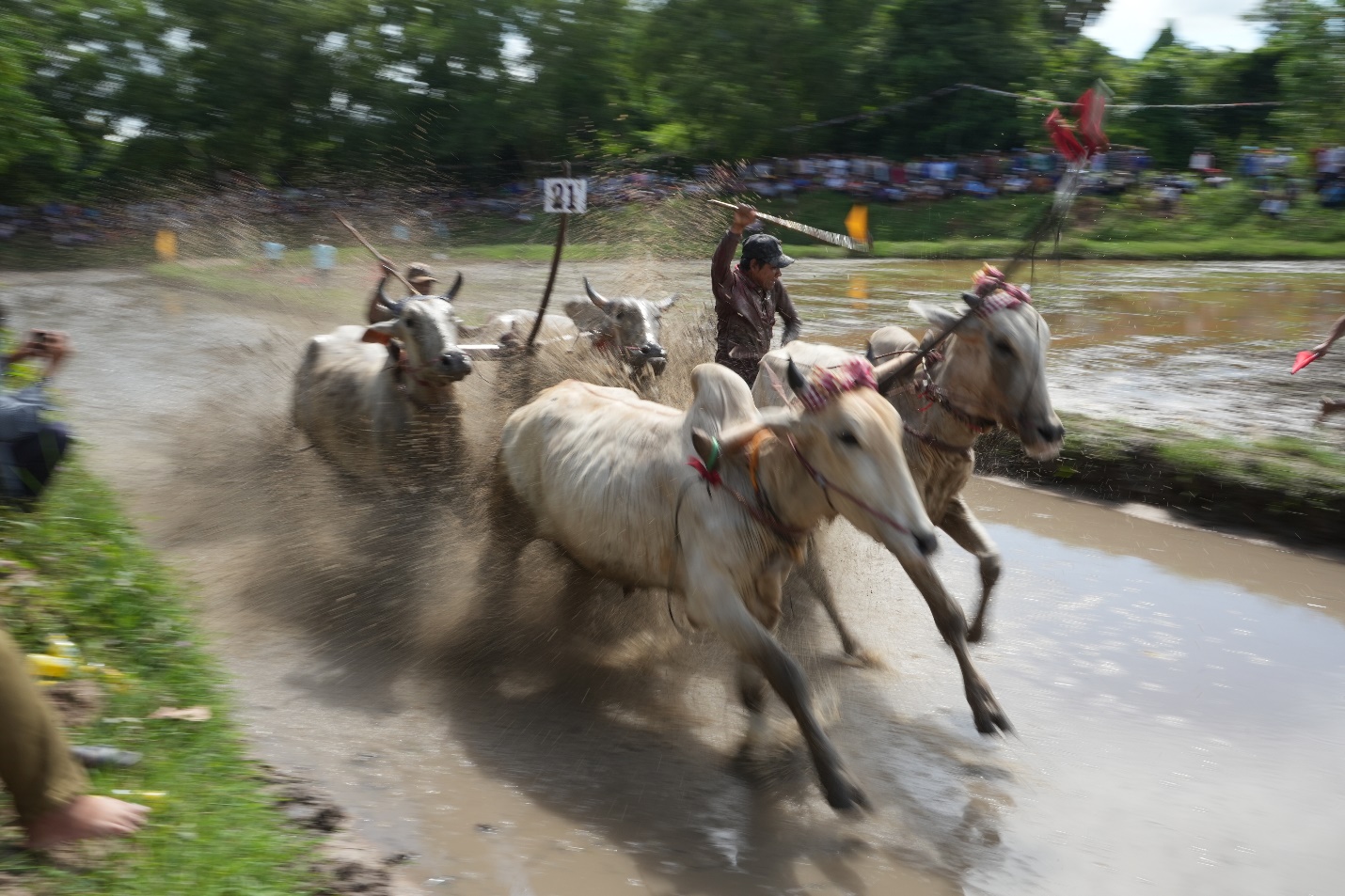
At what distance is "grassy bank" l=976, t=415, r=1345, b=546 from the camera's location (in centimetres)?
775

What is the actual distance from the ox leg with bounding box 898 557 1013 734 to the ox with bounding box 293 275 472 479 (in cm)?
298

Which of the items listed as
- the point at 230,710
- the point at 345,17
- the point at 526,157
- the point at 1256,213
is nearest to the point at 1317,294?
the point at 1256,213

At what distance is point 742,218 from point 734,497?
2.48 meters

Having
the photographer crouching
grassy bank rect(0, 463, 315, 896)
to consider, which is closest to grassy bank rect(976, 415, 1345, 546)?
grassy bank rect(0, 463, 315, 896)

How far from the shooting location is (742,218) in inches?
259

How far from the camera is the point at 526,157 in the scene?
32.5 meters

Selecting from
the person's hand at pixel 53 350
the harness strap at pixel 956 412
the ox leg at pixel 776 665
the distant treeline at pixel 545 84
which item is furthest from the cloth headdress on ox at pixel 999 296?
the distant treeline at pixel 545 84

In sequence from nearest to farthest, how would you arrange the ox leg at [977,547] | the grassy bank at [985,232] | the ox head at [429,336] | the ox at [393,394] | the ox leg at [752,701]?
the ox leg at [752,701] < the ox leg at [977,547] < the ox head at [429,336] < the ox at [393,394] < the grassy bank at [985,232]

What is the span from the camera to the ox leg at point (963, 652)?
15.2ft

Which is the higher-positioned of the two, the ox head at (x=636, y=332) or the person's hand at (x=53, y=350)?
the person's hand at (x=53, y=350)

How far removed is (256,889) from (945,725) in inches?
128

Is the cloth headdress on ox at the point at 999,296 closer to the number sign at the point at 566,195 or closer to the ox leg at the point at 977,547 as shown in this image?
the ox leg at the point at 977,547

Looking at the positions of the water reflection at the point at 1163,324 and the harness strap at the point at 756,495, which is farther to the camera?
the water reflection at the point at 1163,324

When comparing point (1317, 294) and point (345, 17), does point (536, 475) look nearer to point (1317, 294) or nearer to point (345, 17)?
point (1317, 294)
